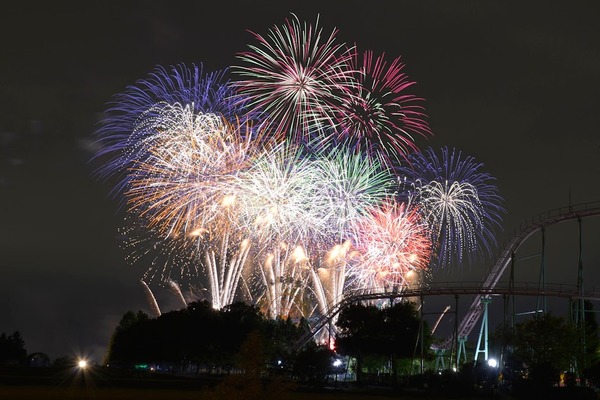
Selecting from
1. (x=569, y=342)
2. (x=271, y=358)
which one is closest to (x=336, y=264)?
(x=271, y=358)

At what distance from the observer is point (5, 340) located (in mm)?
143625

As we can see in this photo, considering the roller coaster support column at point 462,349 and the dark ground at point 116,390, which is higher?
the roller coaster support column at point 462,349

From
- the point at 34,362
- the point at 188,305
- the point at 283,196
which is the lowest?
the point at 34,362

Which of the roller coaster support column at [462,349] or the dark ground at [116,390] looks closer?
the dark ground at [116,390]

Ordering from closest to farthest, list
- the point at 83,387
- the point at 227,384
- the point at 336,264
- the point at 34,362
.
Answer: the point at 227,384
the point at 83,387
the point at 336,264
the point at 34,362

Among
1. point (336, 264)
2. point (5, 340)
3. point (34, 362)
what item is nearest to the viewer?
point (336, 264)

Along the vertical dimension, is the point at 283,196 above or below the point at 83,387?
above

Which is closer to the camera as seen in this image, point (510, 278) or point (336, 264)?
point (510, 278)

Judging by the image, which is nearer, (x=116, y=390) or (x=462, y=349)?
(x=116, y=390)

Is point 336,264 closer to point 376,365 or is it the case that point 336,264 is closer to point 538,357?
point 376,365

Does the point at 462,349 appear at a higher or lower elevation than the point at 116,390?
higher

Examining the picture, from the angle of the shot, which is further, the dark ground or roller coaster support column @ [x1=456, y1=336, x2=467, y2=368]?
roller coaster support column @ [x1=456, y1=336, x2=467, y2=368]

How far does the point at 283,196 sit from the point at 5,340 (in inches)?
3360

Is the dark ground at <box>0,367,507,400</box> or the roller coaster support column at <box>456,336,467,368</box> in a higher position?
the roller coaster support column at <box>456,336,467,368</box>
